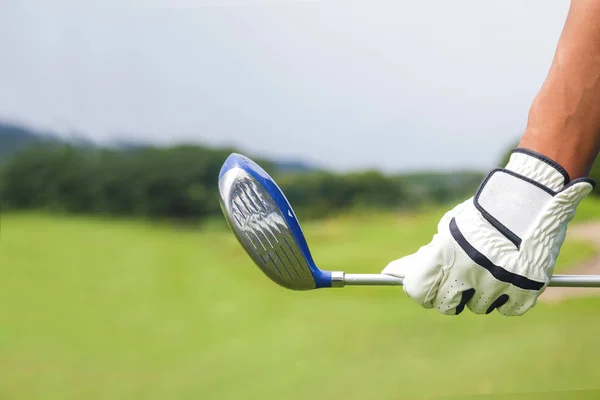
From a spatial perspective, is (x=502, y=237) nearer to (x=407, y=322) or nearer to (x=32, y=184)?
(x=407, y=322)

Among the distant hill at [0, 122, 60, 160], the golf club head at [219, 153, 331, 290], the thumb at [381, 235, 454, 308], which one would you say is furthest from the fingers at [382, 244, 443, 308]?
the distant hill at [0, 122, 60, 160]

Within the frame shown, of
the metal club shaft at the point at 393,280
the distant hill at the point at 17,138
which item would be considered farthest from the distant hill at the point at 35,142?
the metal club shaft at the point at 393,280

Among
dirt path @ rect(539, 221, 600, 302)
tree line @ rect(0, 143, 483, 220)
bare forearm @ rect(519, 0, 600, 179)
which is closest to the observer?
bare forearm @ rect(519, 0, 600, 179)

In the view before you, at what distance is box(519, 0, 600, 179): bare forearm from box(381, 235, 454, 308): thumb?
19 cm

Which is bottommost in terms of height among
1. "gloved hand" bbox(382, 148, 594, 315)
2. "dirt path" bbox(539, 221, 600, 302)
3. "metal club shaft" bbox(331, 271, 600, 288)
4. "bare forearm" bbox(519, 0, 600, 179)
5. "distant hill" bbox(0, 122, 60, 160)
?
"dirt path" bbox(539, 221, 600, 302)

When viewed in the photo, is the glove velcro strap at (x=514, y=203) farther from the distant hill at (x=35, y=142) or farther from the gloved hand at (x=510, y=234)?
the distant hill at (x=35, y=142)

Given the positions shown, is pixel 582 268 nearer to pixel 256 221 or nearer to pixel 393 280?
pixel 393 280

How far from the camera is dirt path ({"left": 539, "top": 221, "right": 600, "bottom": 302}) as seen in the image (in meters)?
2.99

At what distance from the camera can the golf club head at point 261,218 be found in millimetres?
933

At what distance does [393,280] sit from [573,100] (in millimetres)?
353

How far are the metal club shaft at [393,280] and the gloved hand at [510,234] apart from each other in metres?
0.06

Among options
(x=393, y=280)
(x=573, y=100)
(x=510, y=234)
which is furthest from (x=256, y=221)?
(x=573, y=100)

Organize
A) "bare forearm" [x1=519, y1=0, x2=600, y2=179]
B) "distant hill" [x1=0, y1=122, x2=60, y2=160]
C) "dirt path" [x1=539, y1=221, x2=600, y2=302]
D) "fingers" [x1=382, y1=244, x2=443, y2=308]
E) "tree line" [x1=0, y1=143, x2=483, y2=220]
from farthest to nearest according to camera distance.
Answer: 1. "distant hill" [x1=0, y1=122, x2=60, y2=160]
2. "tree line" [x1=0, y1=143, x2=483, y2=220]
3. "dirt path" [x1=539, y1=221, x2=600, y2=302]
4. "fingers" [x1=382, y1=244, x2=443, y2=308]
5. "bare forearm" [x1=519, y1=0, x2=600, y2=179]

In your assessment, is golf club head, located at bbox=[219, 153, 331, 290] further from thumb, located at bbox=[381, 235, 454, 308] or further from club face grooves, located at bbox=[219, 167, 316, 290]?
thumb, located at bbox=[381, 235, 454, 308]
